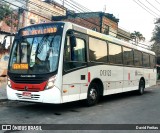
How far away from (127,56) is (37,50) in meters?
6.80

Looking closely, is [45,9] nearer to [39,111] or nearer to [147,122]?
[39,111]

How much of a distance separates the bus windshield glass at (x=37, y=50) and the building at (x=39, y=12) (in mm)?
13621

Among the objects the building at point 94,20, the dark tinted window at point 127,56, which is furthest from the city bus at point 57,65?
the building at point 94,20

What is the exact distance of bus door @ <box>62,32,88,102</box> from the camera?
9.08m

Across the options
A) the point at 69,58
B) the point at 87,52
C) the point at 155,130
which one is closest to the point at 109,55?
the point at 87,52

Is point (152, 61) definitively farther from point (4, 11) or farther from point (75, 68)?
point (4, 11)

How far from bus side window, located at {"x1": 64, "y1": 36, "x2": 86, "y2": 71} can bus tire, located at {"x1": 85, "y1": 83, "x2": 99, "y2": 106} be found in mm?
1225

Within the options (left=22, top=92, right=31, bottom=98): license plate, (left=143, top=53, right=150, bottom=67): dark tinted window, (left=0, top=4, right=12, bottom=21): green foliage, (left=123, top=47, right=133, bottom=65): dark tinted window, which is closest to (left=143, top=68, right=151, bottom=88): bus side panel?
(left=143, top=53, right=150, bottom=67): dark tinted window

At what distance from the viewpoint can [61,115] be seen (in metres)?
8.77

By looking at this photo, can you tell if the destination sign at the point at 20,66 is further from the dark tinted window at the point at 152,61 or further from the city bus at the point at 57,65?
the dark tinted window at the point at 152,61

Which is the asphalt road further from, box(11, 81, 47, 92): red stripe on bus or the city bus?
box(11, 81, 47, 92): red stripe on bus

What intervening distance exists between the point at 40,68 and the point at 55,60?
1.88ft

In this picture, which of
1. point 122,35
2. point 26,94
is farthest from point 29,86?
point 122,35

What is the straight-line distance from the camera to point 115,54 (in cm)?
1298
